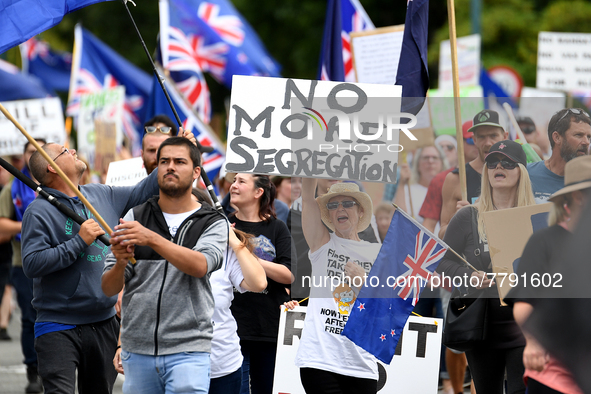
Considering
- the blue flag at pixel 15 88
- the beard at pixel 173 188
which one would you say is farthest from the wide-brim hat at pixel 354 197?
the blue flag at pixel 15 88

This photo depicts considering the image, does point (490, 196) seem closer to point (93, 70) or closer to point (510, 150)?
point (510, 150)

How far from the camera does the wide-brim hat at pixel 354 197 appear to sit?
4801 millimetres

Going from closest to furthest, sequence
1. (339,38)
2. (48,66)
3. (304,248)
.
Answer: (304,248) < (339,38) < (48,66)

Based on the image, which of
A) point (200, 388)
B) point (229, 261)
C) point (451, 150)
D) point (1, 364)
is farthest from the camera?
point (1, 364)

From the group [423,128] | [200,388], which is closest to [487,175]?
[423,128]

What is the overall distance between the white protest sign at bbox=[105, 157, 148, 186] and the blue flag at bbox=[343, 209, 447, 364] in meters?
2.54

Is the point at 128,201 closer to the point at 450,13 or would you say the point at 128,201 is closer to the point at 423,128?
the point at 423,128

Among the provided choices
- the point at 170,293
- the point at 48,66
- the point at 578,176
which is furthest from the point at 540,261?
the point at 48,66

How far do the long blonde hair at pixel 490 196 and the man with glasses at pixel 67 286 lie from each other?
6.06 feet

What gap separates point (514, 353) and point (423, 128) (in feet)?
4.86

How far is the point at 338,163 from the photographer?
4.87 metres

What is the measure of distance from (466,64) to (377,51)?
166 inches

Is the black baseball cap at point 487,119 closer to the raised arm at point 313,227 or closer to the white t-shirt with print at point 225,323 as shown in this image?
the raised arm at point 313,227

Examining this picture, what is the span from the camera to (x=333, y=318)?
4758 mm
